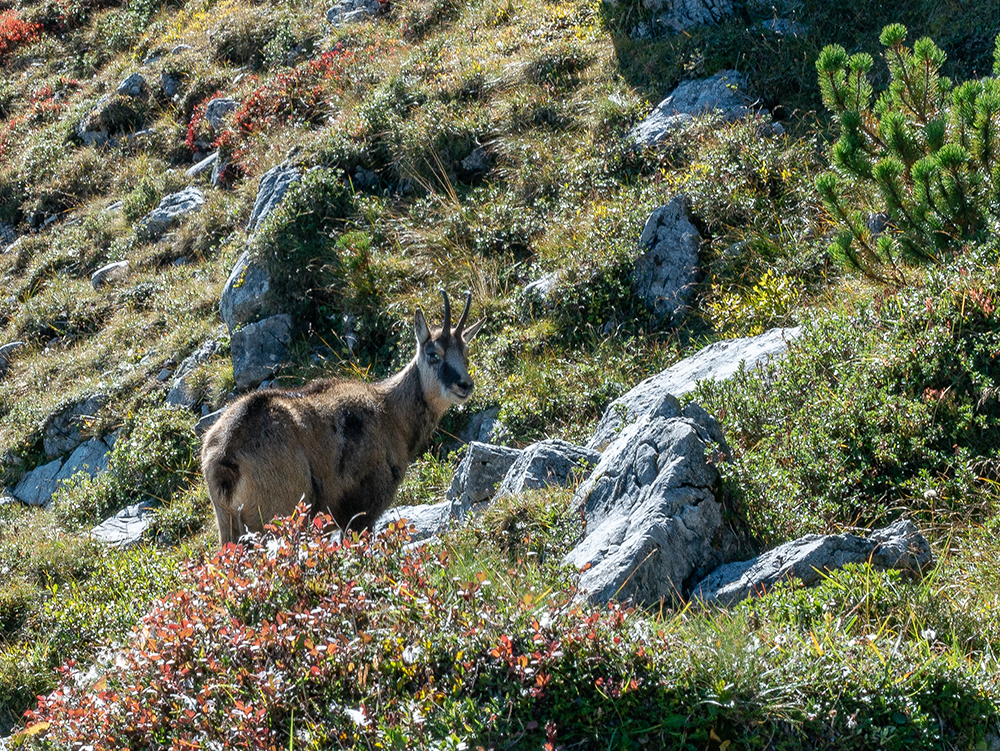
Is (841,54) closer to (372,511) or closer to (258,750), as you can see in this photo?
(372,511)

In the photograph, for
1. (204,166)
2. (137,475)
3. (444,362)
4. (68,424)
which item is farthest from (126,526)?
(204,166)

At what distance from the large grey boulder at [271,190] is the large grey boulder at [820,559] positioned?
11.3m

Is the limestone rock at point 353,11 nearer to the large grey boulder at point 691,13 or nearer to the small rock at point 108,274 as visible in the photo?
the small rock at point 108,274

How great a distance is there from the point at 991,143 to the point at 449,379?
5.60 meters

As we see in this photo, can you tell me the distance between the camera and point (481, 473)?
8367 millimetres

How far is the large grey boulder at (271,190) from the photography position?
15.2 metres

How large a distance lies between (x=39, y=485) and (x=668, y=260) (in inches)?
386

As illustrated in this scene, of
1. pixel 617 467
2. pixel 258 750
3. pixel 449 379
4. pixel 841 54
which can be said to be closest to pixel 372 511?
pixel 449 379

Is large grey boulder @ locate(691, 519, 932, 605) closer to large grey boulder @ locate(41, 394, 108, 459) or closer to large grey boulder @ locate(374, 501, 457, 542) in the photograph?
large grey boulder @ locate(374, 501, 457, 542)

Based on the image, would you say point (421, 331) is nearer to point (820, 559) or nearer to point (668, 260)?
point (668, 260)

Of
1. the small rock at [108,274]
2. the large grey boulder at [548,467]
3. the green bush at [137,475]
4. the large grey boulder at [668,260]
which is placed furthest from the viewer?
the small rock at [108,274]

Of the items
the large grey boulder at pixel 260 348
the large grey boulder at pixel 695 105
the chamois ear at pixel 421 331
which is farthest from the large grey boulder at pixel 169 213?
the chamois ear at pixel 421 331

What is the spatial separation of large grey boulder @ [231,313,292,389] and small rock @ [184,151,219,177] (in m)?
6.92

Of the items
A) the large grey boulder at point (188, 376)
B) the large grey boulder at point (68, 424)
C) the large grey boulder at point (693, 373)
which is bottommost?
the large grey boulder at point (68, 424)
